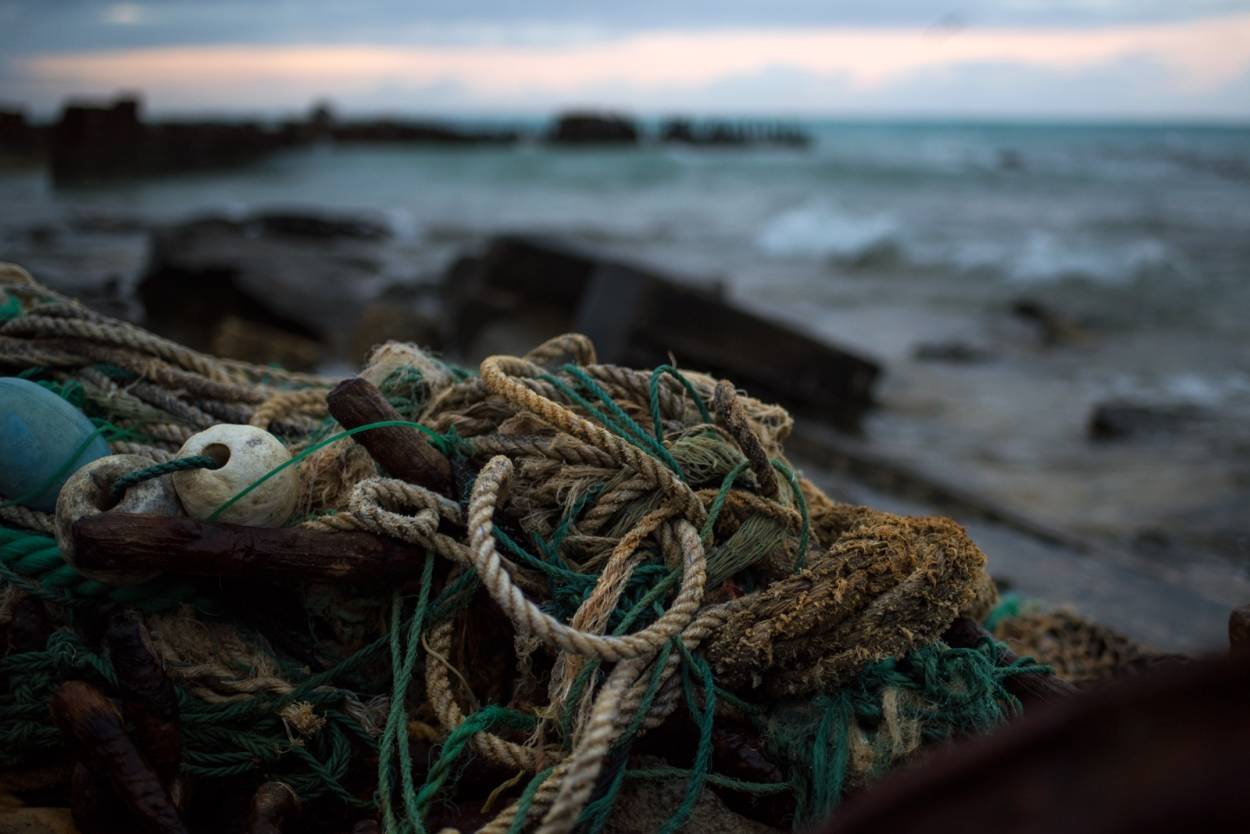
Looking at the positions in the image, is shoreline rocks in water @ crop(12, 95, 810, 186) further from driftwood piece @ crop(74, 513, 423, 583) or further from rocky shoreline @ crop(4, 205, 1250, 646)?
driftwood piece @ crop(74, 513, 423, 583)

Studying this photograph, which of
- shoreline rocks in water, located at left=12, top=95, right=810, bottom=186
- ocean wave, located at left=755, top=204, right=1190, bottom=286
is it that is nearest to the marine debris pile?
ocean wave, located at left=755, top=204, right=1190, bottom=286

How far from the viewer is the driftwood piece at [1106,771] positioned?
1.87 ft

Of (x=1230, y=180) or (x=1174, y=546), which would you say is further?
(x=1230, y=180)

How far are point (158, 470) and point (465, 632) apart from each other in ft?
2.23

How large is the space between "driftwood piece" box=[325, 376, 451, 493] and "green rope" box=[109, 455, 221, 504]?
29 cm

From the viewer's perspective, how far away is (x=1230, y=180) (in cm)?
2556

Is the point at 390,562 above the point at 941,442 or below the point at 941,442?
above

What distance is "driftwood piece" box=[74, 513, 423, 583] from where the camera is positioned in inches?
63.6

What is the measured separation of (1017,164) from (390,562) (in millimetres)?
37711

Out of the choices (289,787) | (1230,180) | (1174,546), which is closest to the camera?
(289,787)

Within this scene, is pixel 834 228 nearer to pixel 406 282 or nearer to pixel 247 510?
pixel 406 282

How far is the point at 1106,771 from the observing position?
0.60 m

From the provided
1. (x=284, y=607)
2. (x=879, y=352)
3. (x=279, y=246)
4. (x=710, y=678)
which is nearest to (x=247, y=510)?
(x=284, y=607)

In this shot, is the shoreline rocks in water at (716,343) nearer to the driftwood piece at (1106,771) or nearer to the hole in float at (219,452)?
the hole in float at (219,452)
